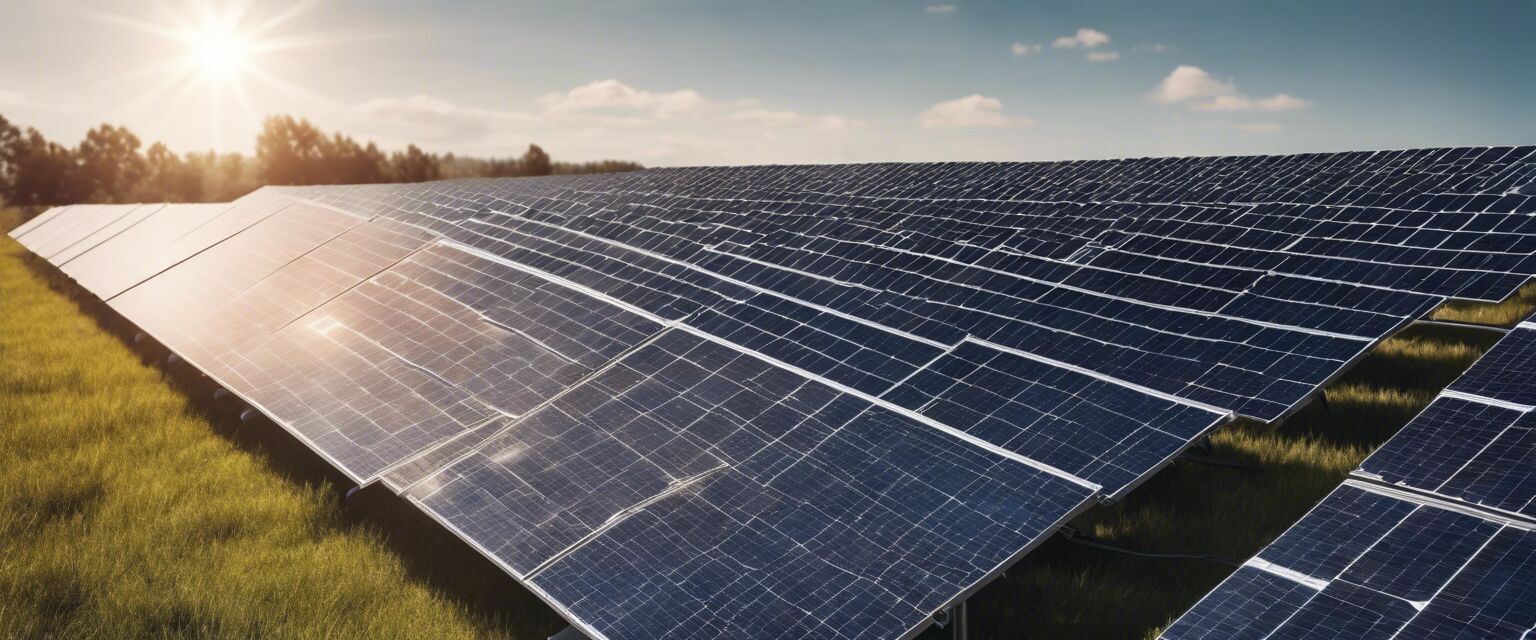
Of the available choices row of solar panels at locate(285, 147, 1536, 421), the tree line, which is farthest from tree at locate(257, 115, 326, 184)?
row of solar panels at locate(285, 147, 1536, 421)

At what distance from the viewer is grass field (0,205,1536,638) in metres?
7.16

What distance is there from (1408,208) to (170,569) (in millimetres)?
13554

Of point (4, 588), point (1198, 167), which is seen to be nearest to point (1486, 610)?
point (4, 588)

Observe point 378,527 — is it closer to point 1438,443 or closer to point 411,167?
point 1438,443

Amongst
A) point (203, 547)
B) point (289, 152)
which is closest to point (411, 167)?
point (289, 152)

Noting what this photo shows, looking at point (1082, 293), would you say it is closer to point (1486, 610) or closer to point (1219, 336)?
point (1219, 336)

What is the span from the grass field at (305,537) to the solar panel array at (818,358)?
0.79 metres

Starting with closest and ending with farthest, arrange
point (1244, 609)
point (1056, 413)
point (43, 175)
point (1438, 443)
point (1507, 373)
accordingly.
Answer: point (1244, 609) → point (1438, 443) → point (1507, 373) → point (1056, 413) → point (43, 175)

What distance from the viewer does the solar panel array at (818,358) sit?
20.4 feet

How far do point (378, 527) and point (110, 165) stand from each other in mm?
91296

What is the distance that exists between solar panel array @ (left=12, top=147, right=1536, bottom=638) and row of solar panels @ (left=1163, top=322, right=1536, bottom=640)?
1.00 meters

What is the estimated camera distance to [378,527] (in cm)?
892

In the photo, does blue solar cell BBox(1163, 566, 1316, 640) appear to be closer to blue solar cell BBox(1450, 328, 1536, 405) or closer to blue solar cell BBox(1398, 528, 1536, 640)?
blue solar cell BBox(1398, 528, 1536, 640)

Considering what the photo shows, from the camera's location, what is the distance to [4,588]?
775 centimetres
